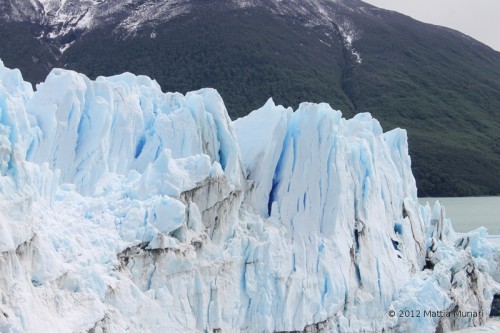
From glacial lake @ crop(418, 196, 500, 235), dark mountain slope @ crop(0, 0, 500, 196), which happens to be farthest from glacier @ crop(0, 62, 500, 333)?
dark mountain slope @ crop(0, 0, 500, 196)

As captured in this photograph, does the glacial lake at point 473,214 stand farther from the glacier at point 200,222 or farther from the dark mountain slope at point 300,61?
the glacier at point 200,222

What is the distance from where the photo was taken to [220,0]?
343ft

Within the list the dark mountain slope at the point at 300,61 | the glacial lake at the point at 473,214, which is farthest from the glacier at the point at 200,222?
the dark mountain slope at the point at 300,61

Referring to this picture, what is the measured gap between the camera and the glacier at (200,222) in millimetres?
8891

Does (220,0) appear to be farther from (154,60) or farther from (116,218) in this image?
(116,218)

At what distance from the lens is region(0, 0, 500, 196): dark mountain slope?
82188 millimetres

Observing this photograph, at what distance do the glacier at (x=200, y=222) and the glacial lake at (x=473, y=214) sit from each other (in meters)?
18.9

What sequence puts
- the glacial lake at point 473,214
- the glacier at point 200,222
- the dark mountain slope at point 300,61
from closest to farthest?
the glacier at point 200,222 → the glacial lake at point 473,214 → the dark mountain slope at point 300,61

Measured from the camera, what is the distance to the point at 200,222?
11.6 m

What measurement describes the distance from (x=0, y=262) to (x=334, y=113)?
8372 millimetres

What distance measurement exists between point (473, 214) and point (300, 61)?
52021 mm

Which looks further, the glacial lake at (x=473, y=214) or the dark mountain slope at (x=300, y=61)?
the dark mountain slope at (x=300, y=61)

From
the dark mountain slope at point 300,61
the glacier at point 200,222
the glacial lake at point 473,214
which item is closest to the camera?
the glacier at point 200,222

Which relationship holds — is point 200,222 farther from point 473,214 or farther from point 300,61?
point 300,61
